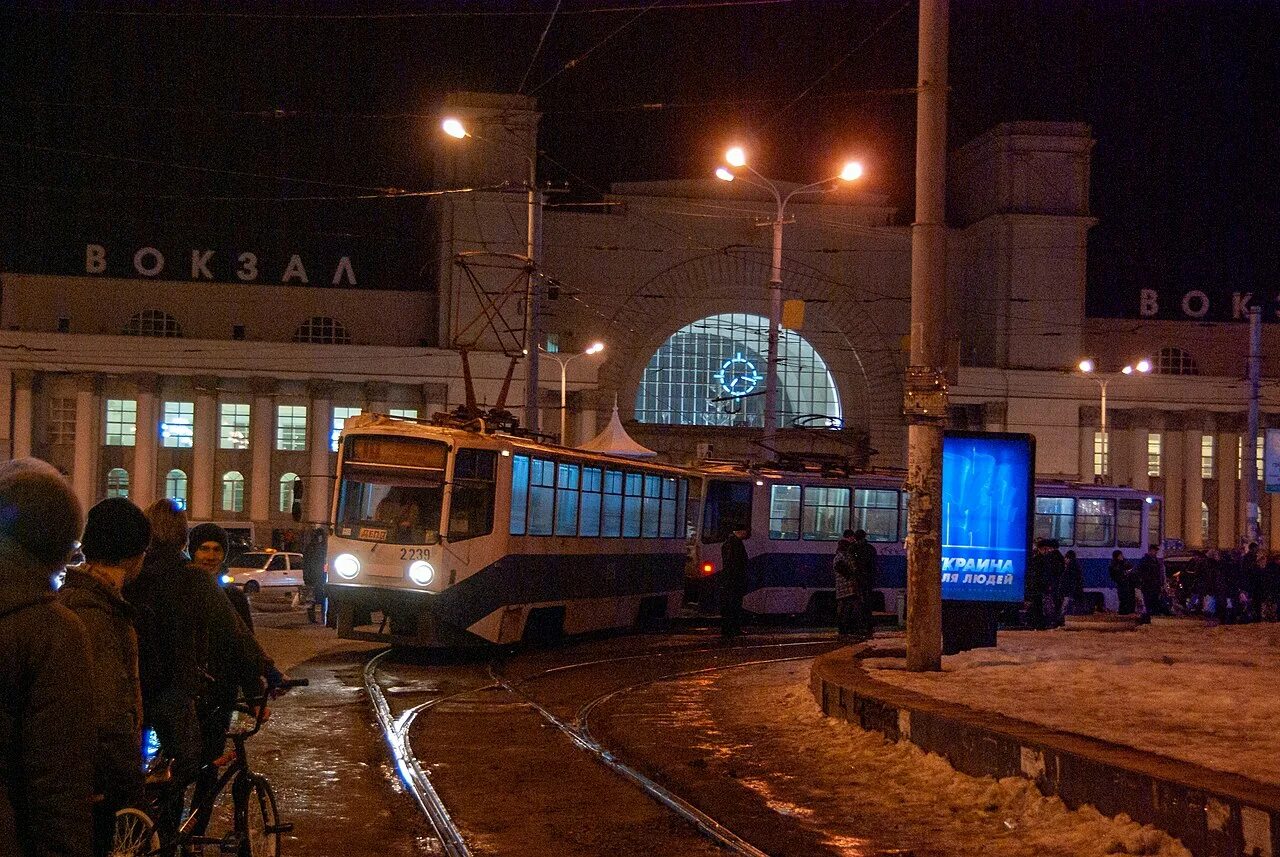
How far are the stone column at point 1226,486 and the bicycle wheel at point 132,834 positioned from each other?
67539 mm

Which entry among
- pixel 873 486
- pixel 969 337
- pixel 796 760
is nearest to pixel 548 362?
pixel 969 337

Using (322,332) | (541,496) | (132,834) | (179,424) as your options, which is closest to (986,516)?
(541,496)

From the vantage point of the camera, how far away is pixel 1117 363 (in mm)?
67250

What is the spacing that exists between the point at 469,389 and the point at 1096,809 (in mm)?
13273

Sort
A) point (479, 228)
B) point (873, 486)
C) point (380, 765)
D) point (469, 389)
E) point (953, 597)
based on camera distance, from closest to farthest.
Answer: point (380, 765), point (953, 597), point (469, 389), point (873, 486), point (479, 228)

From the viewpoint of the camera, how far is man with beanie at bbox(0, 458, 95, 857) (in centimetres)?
318

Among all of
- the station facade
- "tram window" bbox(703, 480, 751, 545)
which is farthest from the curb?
the station facade

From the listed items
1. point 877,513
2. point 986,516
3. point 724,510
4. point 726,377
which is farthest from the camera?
point 726,377

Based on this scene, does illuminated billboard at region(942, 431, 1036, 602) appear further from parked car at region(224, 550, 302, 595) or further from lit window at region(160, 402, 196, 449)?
lit window at region(160, 402, 196, 449)

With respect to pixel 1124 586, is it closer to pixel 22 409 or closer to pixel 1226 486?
pixel 1226 486

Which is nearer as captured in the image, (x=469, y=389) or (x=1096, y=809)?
(x=1096, y=809)

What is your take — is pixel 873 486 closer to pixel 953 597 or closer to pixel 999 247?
pixel 953 597

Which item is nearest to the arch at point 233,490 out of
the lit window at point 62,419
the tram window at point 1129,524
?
the lit window at point 62,419

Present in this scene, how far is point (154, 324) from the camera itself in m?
62.6
